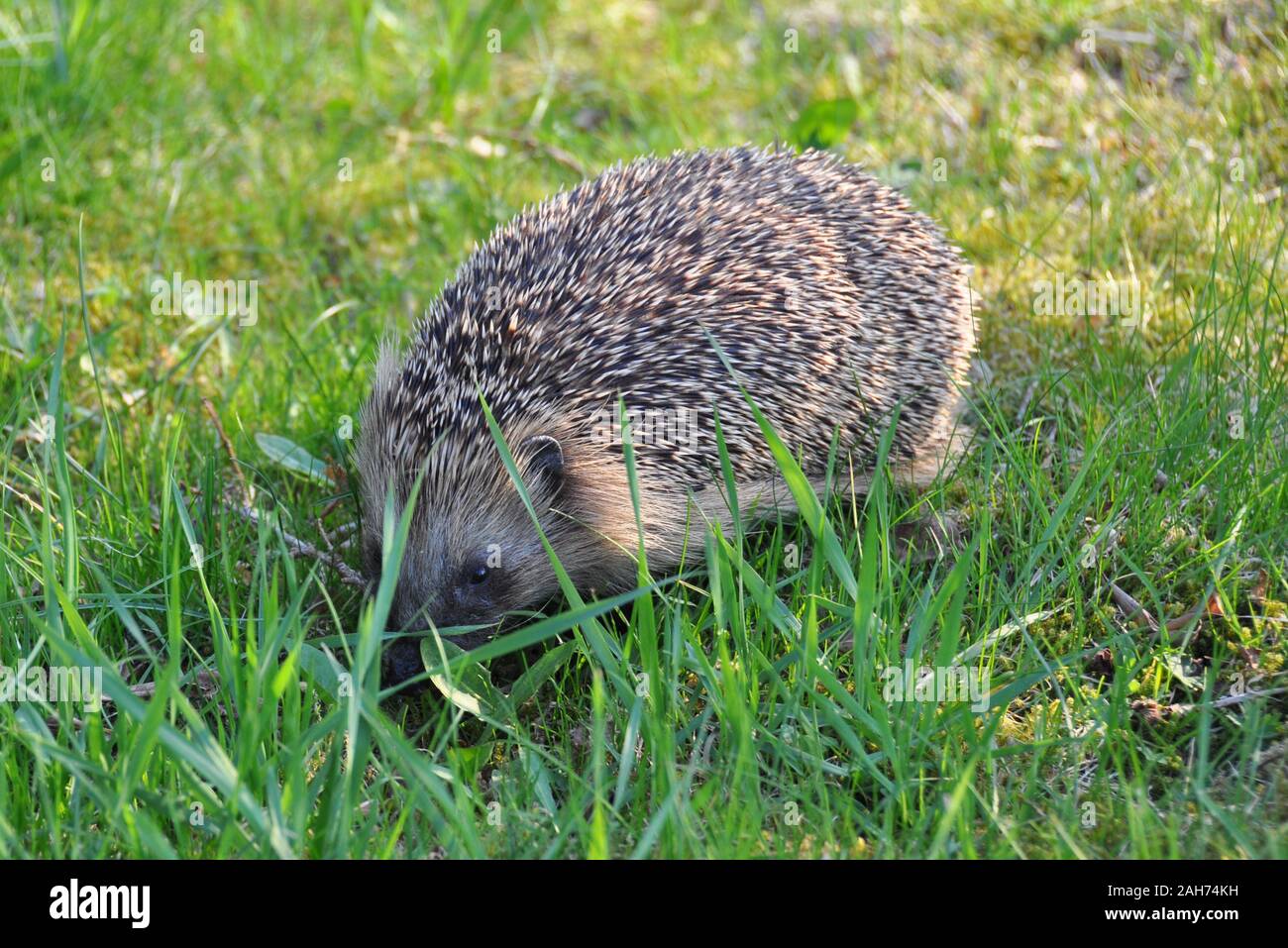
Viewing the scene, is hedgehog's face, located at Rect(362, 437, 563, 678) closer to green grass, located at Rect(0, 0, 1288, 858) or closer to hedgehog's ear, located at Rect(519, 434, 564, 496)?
hedgehog's ear, located at Rect(519, 434, 564, 496)

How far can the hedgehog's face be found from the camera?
484cm

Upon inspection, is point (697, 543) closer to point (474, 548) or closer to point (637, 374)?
point (637, 374)

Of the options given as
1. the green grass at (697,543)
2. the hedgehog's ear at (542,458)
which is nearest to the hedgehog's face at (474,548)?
the hedgehog's ear at (542,458)

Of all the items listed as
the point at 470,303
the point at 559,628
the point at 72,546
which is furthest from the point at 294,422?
the point at 559,628

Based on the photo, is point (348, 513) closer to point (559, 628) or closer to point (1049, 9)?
point (559, 628)

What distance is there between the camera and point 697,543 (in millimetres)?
5172

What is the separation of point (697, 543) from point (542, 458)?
0.71m

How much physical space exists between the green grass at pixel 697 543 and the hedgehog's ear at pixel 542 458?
0.65 meters

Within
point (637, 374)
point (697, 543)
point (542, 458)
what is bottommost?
point (697, 543)

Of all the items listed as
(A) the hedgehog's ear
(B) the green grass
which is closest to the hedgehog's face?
(A) the hedgehog's ear

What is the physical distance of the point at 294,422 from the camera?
20.0ft

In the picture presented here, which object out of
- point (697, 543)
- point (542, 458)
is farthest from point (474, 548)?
point (697, 543)

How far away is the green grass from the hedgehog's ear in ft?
2.13
